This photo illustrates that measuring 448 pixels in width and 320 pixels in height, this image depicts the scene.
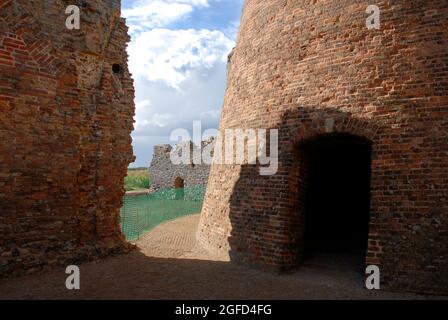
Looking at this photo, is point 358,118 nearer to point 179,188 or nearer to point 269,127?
point 269,127

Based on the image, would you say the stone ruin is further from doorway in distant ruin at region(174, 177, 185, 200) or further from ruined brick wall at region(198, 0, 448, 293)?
doorway in distant ruin at region(174, 177, 185, 200)

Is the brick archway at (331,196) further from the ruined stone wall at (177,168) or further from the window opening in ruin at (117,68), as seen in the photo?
Answer: the ruined stone wall at (177,168)

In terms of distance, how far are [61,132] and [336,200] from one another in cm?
740

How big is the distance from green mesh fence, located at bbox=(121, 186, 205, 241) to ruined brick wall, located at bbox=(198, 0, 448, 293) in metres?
5.09

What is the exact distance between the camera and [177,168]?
26828mm

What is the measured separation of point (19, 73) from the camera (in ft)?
20.9

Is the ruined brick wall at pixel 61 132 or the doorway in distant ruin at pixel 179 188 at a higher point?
the ruined brick wall at pixel 61 132

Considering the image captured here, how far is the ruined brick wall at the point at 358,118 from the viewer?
593 cm

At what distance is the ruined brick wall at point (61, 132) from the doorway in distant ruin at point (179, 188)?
663 inches

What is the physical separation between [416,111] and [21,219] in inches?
283

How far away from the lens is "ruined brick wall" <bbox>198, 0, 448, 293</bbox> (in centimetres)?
593

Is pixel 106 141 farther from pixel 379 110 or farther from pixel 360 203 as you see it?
pixel 360 203

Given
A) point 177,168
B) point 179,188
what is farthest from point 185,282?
point 177,168

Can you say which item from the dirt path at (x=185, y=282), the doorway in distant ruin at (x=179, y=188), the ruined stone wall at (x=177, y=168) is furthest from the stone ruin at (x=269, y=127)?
the doorway in distant ruin at (x=179, y=188)
